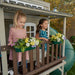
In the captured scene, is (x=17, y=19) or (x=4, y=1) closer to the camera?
(x=4, y=1)

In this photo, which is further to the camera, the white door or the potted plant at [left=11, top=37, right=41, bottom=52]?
the white door

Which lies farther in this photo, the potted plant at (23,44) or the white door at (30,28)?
the white door at (30,28)

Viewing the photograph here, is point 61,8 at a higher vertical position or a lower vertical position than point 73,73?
higher

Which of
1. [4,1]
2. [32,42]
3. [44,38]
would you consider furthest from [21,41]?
[44,38]

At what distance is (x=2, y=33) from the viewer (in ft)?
6.48

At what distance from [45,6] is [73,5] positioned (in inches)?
286

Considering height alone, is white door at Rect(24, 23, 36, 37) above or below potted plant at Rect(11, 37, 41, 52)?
above

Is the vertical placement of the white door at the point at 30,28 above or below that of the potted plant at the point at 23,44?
above

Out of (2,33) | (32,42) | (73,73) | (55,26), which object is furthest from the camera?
(55,26)

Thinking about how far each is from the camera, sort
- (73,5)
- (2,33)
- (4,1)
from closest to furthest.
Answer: (4,1) → (2,33) → (73,5)

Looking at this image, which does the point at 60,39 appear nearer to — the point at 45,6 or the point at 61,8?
the point at 45,6

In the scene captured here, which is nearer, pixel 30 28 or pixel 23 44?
pixel 23 44

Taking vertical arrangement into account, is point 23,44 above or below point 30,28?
below

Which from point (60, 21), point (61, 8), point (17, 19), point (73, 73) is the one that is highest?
point (61, 8)
